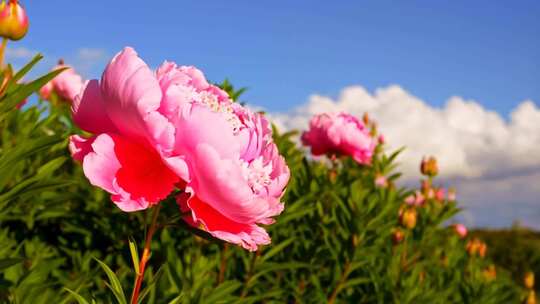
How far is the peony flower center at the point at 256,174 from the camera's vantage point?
0.96 m

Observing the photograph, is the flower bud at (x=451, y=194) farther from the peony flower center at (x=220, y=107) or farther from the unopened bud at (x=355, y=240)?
the peony flower center at (x=220, y=107)

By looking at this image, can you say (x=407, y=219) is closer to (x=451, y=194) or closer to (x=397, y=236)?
(x=397, y=236)

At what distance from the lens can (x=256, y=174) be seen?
975mm

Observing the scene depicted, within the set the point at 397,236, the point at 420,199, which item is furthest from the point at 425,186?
the point at 397,236

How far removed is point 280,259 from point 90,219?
862 millimetres

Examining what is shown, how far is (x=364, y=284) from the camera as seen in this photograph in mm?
2887

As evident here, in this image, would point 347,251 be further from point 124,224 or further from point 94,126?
point 94,126

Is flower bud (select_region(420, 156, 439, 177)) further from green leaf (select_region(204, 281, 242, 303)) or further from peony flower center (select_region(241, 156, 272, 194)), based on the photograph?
peony flower center (select_region(241, 156, 272, 194))

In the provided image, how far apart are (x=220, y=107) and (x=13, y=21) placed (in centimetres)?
65

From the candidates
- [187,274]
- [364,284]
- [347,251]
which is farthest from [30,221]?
[364,284]

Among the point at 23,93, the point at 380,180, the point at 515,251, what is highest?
the point at 515,251

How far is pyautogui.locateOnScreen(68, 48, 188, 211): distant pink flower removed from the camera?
90 cm

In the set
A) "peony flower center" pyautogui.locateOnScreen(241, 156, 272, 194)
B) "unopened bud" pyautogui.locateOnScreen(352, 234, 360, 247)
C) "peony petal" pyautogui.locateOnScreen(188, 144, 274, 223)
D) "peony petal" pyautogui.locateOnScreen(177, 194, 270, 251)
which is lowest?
"peony petal" pyautogui.locateOnScreen(177, 194, 270, 251)

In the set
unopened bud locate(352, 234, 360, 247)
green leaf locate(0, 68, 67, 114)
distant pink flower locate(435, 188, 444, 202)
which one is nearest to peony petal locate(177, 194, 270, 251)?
green leaf locate(0, 68, 67, 114)
